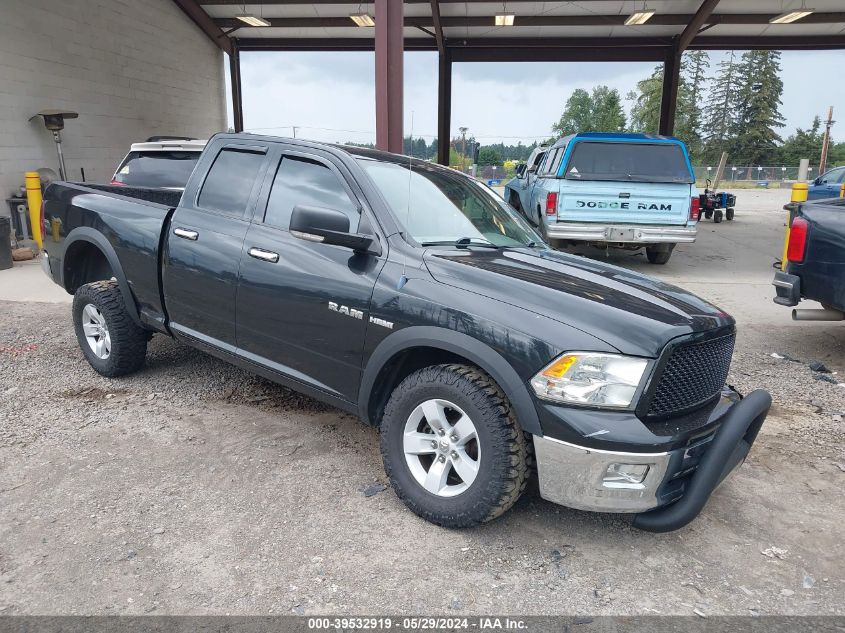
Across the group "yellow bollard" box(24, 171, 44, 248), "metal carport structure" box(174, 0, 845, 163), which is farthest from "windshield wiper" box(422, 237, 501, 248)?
"metal carport structure" box(174, 0, 845, 163)

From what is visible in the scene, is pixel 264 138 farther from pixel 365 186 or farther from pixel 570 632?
pixel 570 632

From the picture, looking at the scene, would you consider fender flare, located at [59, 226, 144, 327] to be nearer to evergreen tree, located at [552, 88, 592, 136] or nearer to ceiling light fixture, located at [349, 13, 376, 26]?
ceiling light fixture, located at [349, 13, 376, 26]

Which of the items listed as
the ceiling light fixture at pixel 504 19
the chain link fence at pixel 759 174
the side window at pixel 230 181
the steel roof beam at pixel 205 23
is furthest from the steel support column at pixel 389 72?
the chain link fence at pixel 759 174

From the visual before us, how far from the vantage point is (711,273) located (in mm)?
10578

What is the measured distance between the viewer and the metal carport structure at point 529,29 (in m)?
16.1

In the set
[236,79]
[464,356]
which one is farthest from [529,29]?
[464,356]

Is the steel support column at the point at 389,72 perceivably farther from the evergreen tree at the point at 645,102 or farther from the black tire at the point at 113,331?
the evergreen tree at the point at 645,102

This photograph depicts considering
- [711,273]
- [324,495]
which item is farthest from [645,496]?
[711,273]

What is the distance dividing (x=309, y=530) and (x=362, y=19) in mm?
16464

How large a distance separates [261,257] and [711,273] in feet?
29.7

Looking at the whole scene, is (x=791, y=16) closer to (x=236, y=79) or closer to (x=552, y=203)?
(x=552, y=203)

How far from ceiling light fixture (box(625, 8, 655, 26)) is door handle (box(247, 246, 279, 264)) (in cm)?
1553

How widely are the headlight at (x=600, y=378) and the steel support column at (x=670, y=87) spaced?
1792cm

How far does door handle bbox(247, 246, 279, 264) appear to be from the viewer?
364cm
